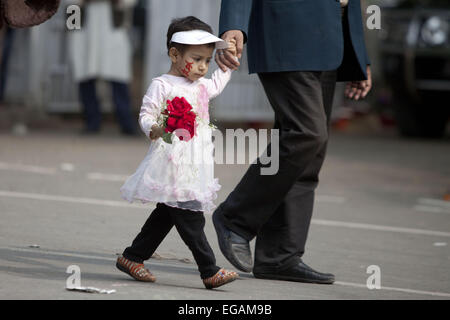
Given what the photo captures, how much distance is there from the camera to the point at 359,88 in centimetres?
535

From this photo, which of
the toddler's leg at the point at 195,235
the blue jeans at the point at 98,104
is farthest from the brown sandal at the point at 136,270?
the blue jeans at the point at 98,104

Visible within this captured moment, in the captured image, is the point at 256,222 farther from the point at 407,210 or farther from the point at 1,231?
the point at 407,210

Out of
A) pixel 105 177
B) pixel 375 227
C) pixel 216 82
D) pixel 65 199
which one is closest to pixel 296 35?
pixel 216 82

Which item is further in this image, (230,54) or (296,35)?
(296,35)

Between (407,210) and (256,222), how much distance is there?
3.55 meters

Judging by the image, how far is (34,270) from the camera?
4.70 meters

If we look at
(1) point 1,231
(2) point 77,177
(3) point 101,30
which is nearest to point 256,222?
(1) point 1,231

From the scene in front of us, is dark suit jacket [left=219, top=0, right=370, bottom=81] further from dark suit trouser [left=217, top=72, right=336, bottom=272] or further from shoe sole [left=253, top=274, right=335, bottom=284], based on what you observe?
shoe sole [left=253, top=274, right=335, bottom=284]

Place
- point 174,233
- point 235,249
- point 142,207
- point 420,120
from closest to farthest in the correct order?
point 235,249 < point 174,233 < point 142,207 < point 420,120

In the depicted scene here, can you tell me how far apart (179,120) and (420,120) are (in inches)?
434

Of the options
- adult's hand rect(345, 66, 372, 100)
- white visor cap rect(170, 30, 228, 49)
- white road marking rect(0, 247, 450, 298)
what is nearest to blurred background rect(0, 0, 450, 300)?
white road marking rect(0, 247, 450, 298)

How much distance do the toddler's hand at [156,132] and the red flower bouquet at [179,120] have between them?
0.06 feet

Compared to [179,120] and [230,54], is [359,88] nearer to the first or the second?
[230,54]

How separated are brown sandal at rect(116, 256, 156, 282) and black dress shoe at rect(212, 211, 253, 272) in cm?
45
